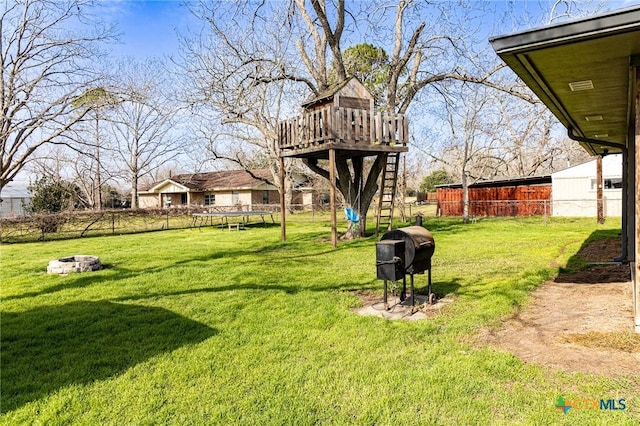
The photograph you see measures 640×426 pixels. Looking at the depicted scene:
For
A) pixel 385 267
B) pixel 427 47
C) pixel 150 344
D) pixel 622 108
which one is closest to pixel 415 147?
pixel 427 47

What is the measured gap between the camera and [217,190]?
4119 cm

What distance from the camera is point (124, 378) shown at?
12.5 ft

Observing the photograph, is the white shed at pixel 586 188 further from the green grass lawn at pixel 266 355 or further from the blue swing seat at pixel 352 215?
the green grass lawn at pixel 266 355

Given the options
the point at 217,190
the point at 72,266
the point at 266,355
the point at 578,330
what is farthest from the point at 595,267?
the point at 217,190

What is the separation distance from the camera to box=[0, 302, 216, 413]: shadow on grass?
3805mm

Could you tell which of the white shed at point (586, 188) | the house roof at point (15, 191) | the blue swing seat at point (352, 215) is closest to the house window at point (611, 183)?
the white shed at point (586, 188)

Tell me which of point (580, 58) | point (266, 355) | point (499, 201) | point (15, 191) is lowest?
point (266, 355)

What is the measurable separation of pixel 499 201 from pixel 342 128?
688 inches

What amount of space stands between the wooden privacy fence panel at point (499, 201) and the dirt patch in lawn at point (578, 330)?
65.4 feet

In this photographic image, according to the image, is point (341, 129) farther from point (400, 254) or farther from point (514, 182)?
point (514, 182)

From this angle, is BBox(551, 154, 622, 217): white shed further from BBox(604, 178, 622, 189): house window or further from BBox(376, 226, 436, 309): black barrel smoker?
BBox(376, 226, 436, 309): black barrel smoker

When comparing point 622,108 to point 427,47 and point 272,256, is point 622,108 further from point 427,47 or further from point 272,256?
point 427,47

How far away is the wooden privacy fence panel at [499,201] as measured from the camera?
25719 millimetres

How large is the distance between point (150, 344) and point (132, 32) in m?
11.9
